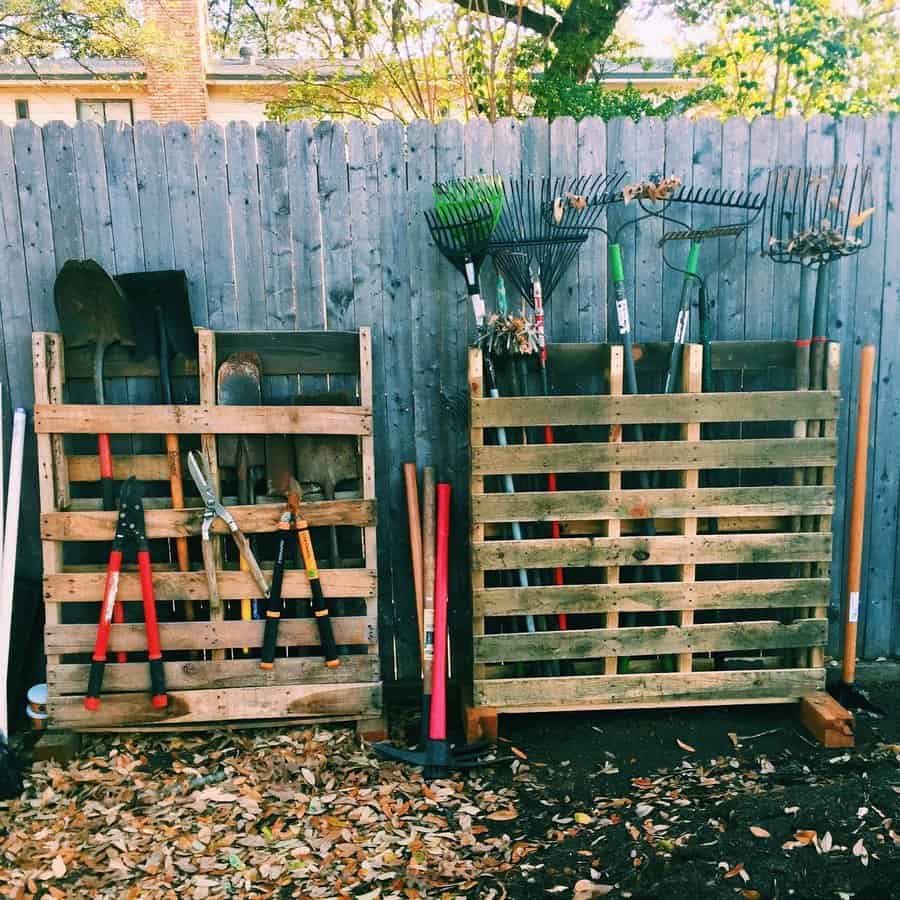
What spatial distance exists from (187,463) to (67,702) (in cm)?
113

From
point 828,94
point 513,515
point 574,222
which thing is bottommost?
point 513,515

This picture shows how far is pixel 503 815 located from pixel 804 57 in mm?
7368

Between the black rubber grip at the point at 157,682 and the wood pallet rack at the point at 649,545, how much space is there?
4.31 ft

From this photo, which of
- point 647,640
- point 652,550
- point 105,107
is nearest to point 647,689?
point 647,640

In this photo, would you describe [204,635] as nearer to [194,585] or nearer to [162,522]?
[194,585]

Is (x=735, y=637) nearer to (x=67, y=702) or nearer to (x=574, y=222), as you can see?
(x=574, y=222)

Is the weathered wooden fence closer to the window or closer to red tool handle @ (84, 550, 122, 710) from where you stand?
red tool handle @ (84, 550, 122, 710)

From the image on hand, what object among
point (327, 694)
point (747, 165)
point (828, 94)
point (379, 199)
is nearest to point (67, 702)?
point (327, 694)

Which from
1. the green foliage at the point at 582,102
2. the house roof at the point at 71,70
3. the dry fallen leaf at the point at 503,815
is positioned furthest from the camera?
the house roof at the point at 71,70

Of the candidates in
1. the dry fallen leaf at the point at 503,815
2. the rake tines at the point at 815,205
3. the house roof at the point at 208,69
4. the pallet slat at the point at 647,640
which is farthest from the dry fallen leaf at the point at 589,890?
the house roof at the point at 208,69

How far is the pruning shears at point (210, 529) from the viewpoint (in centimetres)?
350

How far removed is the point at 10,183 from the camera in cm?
366

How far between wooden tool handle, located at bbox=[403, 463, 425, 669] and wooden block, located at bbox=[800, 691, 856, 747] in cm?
169

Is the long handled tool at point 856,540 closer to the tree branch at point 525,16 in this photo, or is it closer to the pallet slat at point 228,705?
the pallet slat at point 228,705
